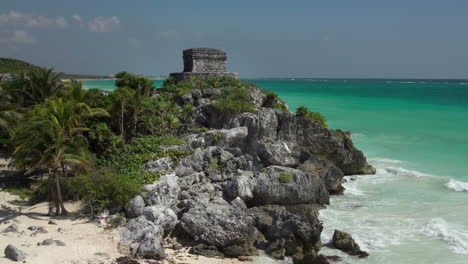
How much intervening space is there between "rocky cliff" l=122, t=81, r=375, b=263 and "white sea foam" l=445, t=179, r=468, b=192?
323cm

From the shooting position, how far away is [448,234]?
1146 centimetres

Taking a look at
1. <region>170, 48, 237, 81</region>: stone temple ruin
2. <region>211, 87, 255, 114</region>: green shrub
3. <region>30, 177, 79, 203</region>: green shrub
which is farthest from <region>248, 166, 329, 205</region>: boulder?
<region>170, 48, 237, 81</region>: stone temple ruin

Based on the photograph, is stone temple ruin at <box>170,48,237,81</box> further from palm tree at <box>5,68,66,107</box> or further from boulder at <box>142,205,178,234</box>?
boulder at <box>142,205,178,234</box>

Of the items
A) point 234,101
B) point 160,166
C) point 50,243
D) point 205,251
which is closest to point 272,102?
point 234,101

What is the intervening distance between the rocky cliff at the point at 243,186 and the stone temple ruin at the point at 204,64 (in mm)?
2728

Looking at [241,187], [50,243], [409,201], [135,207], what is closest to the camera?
[50,243]

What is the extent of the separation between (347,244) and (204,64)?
601 inches

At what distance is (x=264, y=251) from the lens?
10367 mm

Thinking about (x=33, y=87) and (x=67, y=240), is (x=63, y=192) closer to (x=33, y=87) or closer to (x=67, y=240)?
(x=67, y=240)

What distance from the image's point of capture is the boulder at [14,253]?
8.62 metres

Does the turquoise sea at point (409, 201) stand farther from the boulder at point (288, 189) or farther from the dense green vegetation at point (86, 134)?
the dense green vegetation at point (86, 134)

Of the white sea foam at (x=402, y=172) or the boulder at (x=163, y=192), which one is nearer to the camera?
the boulder at (x=163, y=192)

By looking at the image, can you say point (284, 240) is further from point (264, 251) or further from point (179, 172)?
point (179, 172)

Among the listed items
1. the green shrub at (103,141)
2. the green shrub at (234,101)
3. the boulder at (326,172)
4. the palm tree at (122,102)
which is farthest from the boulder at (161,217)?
the green shrub at (234,101)
